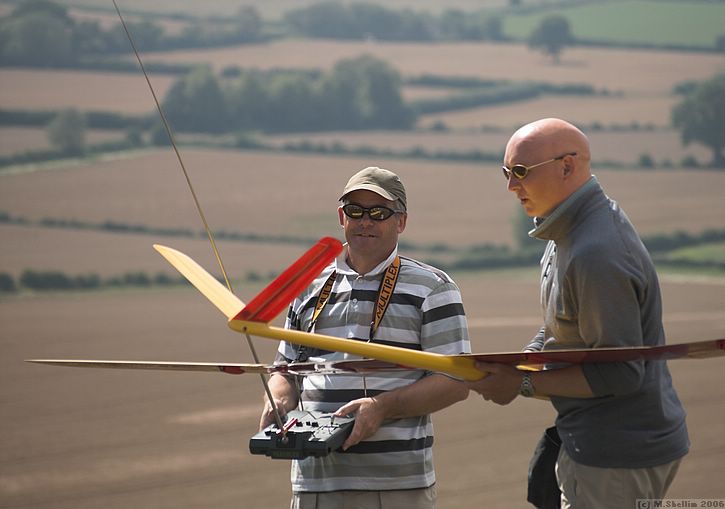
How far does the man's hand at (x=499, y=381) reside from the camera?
340 cm

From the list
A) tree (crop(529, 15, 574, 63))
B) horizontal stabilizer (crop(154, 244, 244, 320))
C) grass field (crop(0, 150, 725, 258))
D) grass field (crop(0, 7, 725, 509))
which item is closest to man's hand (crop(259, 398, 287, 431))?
horizontal stabilizer (crop(154, 244, 244, 320))

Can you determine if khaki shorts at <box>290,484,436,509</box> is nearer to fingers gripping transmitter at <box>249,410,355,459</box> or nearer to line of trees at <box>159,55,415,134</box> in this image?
fingers gripping transmitter at <box>249,410,355,459</box>

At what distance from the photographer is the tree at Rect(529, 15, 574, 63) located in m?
43.4

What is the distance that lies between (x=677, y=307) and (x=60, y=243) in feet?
42.6

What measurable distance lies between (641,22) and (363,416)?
44346 mm

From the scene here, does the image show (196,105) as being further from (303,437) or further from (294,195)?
(303,437)

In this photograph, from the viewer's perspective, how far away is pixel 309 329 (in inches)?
158

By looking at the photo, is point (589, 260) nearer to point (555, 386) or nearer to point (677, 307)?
point (555, 386)

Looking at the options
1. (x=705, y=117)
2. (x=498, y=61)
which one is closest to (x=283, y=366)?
(x=705, y=117)

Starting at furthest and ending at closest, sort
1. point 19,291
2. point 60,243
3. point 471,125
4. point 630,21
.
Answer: point 630,21 → point 471,125 → point 60,243 → point 19,291

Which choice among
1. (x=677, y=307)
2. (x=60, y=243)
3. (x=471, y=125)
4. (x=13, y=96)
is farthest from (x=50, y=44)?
(x=677, y=307)

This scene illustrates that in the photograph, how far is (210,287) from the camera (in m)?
3.63

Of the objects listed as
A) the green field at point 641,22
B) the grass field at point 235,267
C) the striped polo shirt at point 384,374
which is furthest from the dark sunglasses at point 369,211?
the green field at point 641,22

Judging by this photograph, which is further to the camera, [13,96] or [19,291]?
[13,96]
